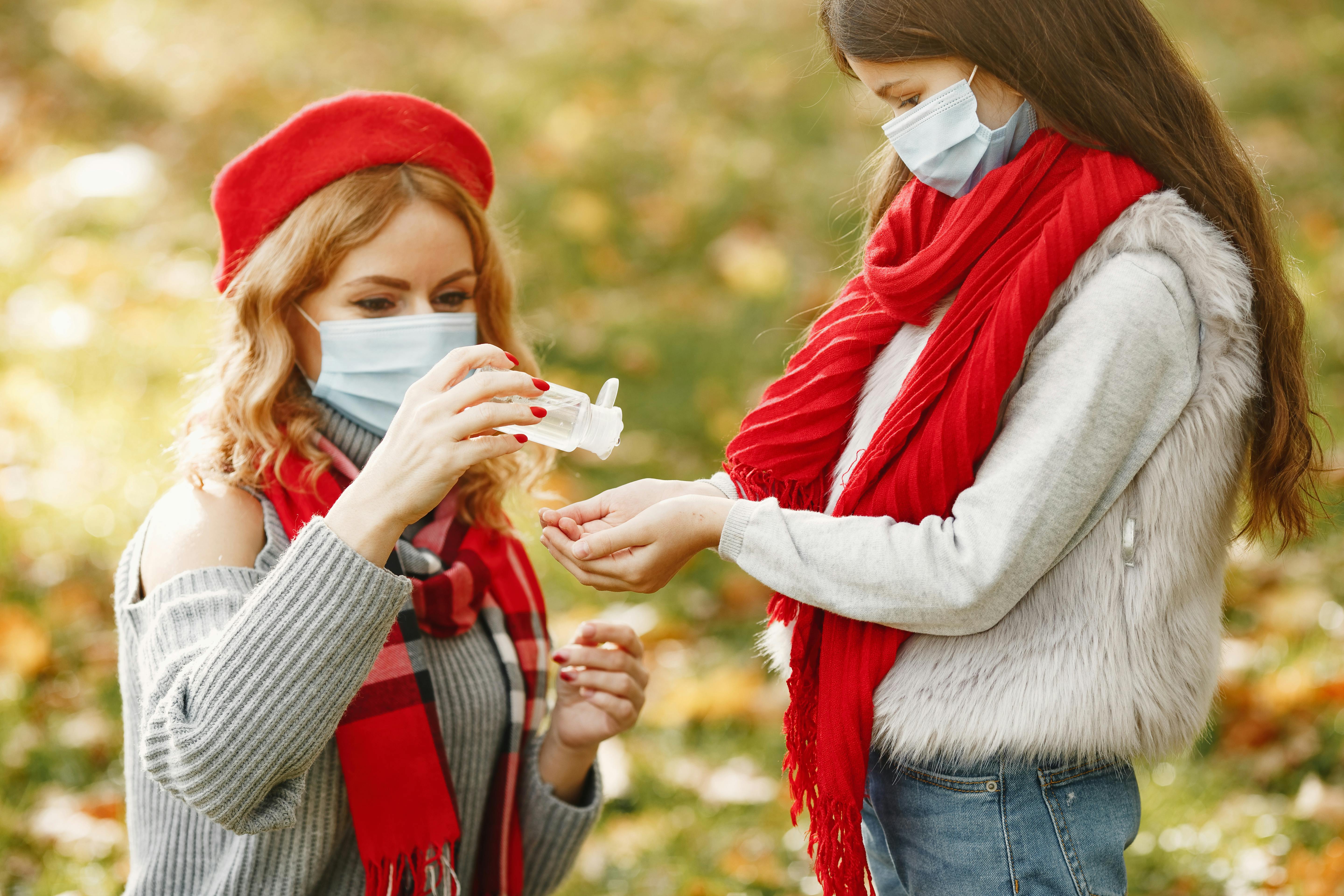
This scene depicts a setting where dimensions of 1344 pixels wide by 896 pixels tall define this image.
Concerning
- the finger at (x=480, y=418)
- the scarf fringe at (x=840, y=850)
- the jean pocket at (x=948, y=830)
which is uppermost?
the finger at (x=480, y=418)

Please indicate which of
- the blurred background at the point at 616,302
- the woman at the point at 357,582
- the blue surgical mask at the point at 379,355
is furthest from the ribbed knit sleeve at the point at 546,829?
the blue surgical mask at the point at 379,355

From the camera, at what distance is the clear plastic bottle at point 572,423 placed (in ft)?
6.38

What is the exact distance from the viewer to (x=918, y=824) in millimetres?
1911

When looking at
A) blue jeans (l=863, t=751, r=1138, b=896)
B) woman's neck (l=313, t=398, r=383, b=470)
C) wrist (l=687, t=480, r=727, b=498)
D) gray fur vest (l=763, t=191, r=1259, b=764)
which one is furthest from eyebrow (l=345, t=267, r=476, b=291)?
blue jeans (l=863, t=751, r=1138, b=896)

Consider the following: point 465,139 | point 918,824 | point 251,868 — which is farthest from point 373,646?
point 465,139

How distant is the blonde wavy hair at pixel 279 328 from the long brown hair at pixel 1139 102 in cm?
102

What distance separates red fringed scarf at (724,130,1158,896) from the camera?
5.54 ft

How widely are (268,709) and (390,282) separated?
37.5 inches

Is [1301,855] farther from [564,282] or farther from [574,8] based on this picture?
[574,8]

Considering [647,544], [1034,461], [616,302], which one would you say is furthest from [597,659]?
[616,302]

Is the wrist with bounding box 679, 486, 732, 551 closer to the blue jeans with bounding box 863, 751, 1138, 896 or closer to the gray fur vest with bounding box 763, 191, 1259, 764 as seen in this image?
the gray fur vest with bounding box 763, 191, 1259, 764

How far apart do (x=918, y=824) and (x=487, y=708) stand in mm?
983

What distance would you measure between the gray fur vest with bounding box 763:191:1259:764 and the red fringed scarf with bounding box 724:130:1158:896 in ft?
0.23

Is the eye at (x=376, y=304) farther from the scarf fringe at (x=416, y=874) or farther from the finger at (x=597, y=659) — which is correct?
the scarf fringe at (x=416, y=874)
